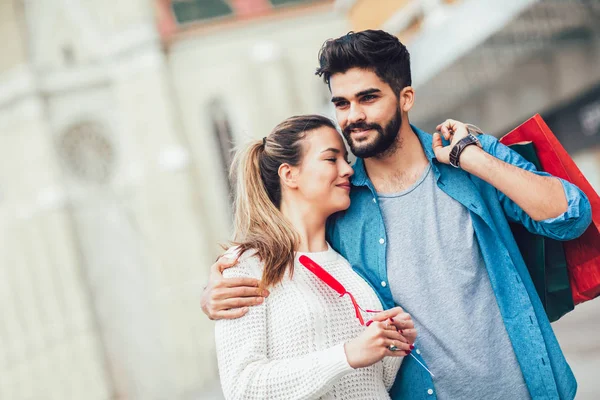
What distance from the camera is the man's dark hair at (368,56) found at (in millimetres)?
2398

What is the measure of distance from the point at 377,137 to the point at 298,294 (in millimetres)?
667

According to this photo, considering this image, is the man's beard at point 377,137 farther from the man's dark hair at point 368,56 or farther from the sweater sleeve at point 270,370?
the sweater sleeve at point 270,370

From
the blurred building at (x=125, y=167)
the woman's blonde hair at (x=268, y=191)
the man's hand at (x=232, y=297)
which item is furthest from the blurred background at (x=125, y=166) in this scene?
the man's hand at (x=232, y=297)

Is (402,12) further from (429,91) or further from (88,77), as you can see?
(88,77)

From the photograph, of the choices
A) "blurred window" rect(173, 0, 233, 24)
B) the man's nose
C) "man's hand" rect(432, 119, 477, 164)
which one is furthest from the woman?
"blurred window" rect(173, 0, 233, 24)

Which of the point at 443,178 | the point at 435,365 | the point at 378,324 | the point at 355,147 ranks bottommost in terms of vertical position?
the point at 435,365

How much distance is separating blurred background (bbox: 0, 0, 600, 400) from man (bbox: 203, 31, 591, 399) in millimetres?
14468

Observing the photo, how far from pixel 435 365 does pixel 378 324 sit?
1.65ft

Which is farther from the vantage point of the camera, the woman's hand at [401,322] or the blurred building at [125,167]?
the blurred building at [125,167]

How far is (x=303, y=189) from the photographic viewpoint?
246 centimetres

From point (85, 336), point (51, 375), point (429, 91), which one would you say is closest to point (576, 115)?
point (429, 91)

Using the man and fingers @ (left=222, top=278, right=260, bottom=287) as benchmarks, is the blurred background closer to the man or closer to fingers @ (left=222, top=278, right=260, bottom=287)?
the man

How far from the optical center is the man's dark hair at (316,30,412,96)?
7.87ft

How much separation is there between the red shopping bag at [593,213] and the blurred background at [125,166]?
1445 cm
